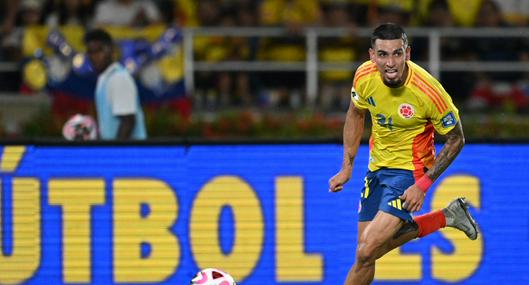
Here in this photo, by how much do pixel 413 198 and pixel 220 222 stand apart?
234 centimetres

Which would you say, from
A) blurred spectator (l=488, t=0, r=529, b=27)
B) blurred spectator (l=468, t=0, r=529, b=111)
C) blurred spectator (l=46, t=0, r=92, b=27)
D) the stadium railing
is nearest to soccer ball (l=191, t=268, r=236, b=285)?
the stadium railing

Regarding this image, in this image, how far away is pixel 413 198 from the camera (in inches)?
361

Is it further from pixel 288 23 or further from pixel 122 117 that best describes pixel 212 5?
pixel 122 117

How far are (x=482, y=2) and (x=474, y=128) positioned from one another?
2.38m

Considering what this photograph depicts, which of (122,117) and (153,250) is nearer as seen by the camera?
(153,250)

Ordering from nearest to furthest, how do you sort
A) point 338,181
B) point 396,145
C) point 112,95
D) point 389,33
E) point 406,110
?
1. point 389,33
2. point 406,110
3. point 396,145
4. point 338,181
5. point 112,95

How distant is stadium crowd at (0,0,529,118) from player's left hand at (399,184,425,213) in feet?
25.0

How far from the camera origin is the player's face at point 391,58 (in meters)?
8.96

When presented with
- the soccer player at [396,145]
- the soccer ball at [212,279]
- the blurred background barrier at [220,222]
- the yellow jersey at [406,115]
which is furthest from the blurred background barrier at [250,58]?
the soccer ball at [212,279]

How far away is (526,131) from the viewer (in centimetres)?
1570

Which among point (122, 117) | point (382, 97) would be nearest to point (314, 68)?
point (122, 117)

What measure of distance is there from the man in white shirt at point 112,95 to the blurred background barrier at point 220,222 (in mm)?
774

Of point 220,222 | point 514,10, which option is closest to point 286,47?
point 514,10

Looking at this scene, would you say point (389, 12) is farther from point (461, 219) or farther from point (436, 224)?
point (436, 224)
